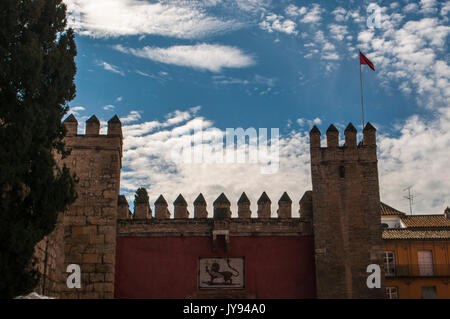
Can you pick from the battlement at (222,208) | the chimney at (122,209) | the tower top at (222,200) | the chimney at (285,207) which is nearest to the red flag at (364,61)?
the battlement at (222,208)

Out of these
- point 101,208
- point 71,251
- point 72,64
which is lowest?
point 71,251

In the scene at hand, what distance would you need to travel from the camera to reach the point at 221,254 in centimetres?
1605

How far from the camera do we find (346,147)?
54.4ft

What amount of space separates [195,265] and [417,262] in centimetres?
1082

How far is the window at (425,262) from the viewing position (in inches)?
875

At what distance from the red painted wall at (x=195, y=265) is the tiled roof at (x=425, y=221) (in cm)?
1162

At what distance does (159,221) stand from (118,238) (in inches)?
50.4

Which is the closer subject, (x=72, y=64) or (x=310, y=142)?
(x=72, y=64)

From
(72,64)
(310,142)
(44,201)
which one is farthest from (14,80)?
(310,142)

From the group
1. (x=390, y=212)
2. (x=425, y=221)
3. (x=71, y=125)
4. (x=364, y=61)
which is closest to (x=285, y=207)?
(x=364, y=61)

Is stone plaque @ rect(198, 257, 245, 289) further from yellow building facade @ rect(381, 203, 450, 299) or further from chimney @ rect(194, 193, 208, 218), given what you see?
yellow building facade @ rect(381, 203, 450, 299)

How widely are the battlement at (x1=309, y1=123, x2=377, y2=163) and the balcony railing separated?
7.62 metres
